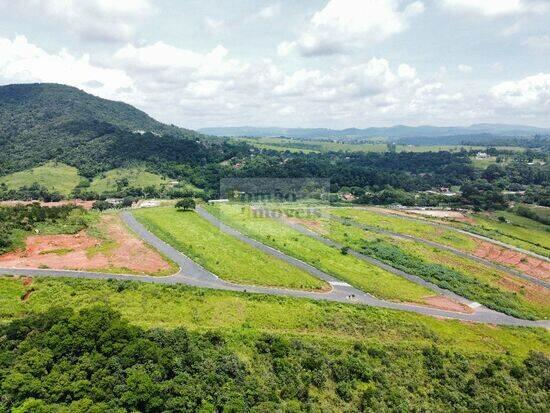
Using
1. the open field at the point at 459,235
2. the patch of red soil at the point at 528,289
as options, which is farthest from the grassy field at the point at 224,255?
the open field at the point at 459,235

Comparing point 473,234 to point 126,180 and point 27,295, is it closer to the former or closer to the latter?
point 27,295

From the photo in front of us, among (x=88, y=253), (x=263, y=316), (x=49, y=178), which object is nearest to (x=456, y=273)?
(x=263, y=316)

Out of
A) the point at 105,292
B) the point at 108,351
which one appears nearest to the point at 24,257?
the point at 105,292

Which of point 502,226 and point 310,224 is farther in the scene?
point 502,226

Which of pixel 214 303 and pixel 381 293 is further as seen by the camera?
pixel 381 293

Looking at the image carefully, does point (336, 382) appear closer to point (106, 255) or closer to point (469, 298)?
point (469, 298)

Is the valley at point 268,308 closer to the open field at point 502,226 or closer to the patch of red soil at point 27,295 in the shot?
the patch of red soil at point 27,295
